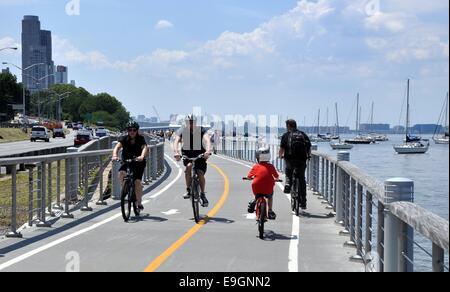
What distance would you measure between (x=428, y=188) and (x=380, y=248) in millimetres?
43266

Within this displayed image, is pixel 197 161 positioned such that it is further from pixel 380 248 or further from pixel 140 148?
pixel 380 248

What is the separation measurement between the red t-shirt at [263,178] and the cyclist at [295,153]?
271cm

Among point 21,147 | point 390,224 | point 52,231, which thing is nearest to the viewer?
point 390,224

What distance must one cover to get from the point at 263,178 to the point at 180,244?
5.93 feet

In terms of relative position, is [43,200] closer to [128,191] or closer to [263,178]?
[128,191]

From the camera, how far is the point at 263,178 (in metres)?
11.0

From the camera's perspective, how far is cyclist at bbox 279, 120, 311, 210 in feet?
45.9

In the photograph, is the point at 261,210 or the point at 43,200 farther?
the point at 43,200

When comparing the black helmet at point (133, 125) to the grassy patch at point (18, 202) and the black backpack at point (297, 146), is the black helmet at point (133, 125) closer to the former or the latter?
the grassy patch at point (18, 202)

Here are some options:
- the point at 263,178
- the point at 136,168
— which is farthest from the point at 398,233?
the point at 136,168

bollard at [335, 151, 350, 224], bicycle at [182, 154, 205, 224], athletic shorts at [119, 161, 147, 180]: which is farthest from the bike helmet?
athletic shorts at [119, 161, 147, 180]

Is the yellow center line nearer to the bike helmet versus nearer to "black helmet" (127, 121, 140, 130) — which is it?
the bike helmet
